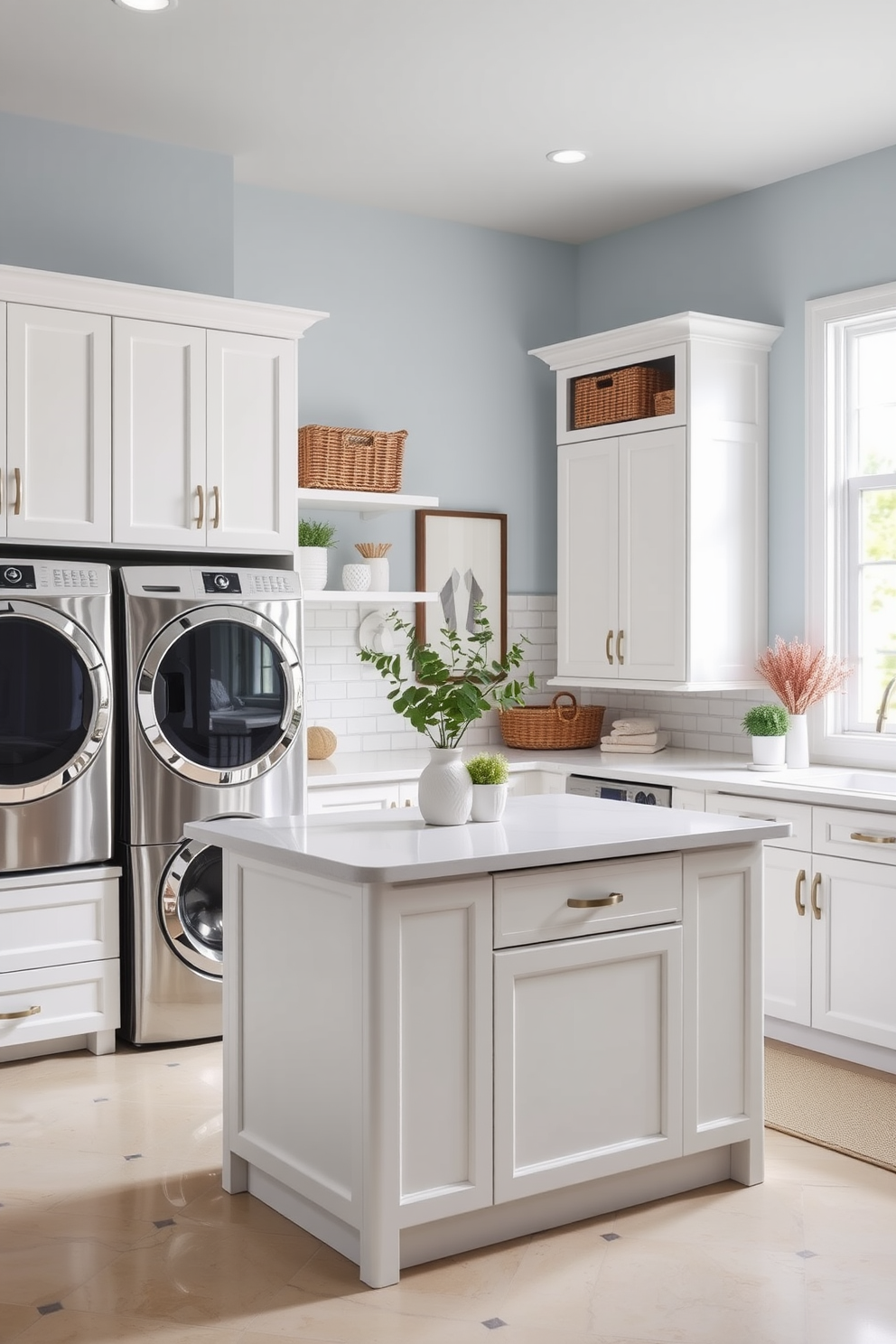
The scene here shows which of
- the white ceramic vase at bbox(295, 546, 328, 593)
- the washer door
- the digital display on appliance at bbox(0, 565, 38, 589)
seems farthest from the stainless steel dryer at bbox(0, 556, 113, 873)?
the white ceramic vase at bbox(295, 546, 328, 593)

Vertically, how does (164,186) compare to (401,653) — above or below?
above

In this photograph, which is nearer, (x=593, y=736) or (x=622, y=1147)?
(x=622, y=1147)

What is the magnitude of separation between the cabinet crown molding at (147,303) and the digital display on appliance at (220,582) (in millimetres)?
810

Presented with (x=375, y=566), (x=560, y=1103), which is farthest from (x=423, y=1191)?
(x=375, y=566)

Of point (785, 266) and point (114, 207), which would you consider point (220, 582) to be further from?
point (785, 266)

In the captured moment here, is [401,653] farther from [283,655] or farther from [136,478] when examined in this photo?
[136,478]

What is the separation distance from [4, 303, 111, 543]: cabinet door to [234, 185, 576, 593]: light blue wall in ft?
3.64

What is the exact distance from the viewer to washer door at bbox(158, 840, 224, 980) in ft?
13.8

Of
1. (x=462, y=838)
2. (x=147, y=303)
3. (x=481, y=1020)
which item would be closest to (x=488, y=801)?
(x=462, y=838)

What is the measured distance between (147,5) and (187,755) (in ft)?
6.96

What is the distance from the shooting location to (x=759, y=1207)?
304 cm

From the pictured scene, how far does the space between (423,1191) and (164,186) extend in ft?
11.5

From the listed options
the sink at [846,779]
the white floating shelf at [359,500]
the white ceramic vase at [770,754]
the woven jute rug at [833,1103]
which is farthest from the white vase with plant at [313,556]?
the woven jute rug at [833,1103]

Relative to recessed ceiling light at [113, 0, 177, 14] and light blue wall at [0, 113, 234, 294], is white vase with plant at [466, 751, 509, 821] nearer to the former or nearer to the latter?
recessed ceiling light at [113, 0, 177, 14]
